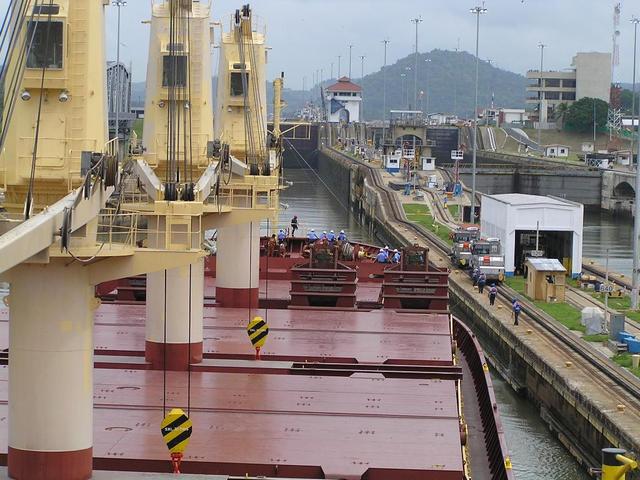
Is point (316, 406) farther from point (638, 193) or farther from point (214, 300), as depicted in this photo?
point (638, 193)

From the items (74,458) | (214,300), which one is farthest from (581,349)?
(74,458)

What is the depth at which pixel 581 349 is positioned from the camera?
114 ft

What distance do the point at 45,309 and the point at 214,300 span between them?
2226 centimetres

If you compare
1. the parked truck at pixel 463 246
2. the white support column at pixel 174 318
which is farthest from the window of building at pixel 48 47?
the parked truck at pixel 463 246

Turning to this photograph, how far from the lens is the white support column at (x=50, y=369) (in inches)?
589

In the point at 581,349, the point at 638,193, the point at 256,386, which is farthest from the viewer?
the point at 638,193

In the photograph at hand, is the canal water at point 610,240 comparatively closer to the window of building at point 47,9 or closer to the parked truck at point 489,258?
the parked truck at point 489,258

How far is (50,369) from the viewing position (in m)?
15.0

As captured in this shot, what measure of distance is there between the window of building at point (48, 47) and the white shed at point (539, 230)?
37004mm

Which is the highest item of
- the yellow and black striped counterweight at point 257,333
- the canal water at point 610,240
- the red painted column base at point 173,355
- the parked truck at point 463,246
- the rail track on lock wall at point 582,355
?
the yellow and black striped counterweight at point 257,333

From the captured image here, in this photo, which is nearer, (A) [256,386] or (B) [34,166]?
(B) [34,166]

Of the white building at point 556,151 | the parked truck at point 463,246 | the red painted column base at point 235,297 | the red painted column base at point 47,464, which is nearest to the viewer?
the red painted column base at point 47,464

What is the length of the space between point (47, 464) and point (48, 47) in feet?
15.7

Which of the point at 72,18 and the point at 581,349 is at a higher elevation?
the point at 72,18
